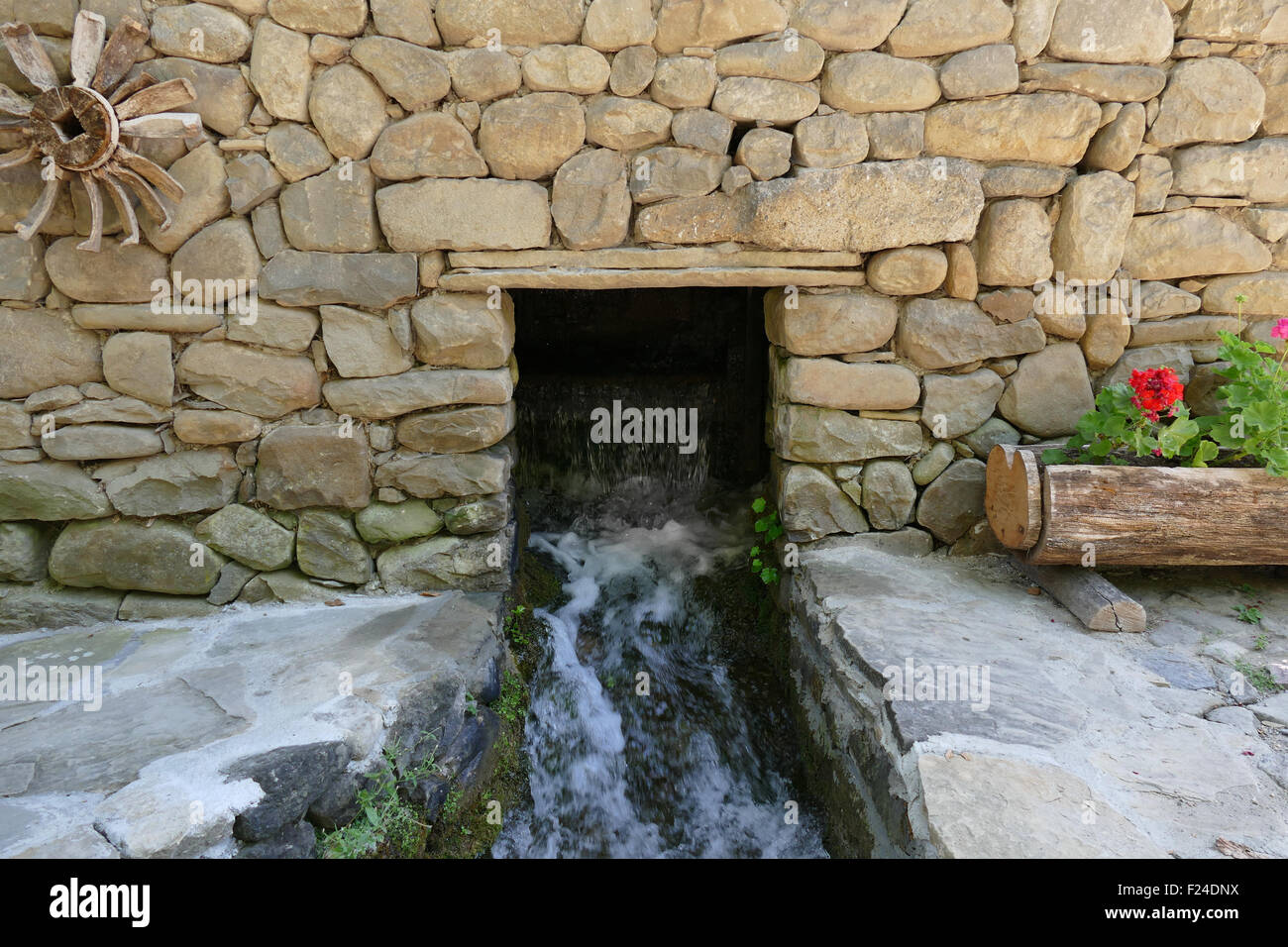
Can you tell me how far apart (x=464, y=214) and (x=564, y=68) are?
0.59 metres

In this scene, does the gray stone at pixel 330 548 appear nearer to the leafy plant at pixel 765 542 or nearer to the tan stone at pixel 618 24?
the leafy plant at pixel 765 542

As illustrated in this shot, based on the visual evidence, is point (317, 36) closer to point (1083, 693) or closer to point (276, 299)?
point (276, 299)

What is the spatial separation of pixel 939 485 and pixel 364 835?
2296 mm

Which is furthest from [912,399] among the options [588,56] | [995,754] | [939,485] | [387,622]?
[387,622]

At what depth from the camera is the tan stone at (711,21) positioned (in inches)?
96.6

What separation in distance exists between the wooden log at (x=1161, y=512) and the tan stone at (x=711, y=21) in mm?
1781

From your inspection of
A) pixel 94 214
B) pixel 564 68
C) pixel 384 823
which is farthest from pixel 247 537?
pixel 564 68

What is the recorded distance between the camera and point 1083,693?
206cm

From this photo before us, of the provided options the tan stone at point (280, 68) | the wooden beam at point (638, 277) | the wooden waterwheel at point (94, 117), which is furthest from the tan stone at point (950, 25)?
the wooden waterwheel at point (94, 117)

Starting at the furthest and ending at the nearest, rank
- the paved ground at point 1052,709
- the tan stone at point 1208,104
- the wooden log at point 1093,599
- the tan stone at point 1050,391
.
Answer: the tan stone at point 1050,391, the tan stone at point 1208,104, the wooden log at point 1093,599, the paved ground at point 1052,709

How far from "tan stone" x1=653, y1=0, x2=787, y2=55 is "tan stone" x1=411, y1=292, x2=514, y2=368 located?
1054mm

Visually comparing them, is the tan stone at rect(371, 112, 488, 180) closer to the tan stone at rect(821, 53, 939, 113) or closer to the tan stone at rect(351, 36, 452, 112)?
the tan stone at rect(351, 36, 452, 112)

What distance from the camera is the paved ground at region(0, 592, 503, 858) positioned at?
162 centimetres

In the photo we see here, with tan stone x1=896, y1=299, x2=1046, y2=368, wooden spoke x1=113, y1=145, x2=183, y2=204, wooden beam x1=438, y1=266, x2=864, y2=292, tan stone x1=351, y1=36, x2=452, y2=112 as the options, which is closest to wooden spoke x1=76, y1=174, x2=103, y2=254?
wooden spoke x1=113, y1=145, x2=183, y2=204
